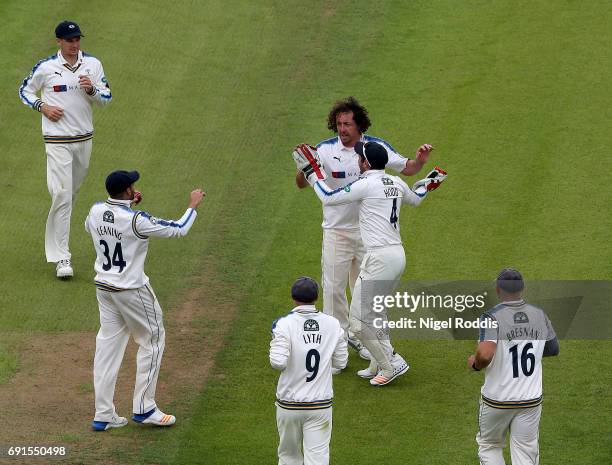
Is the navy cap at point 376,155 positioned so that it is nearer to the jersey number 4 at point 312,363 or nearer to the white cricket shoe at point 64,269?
the jersey number 4 at point 312,363

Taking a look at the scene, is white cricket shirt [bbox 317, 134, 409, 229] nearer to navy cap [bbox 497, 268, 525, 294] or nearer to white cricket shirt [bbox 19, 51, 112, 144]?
navy cap [bbox 497, 268, 525, 294]

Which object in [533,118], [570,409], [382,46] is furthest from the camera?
[382,46]

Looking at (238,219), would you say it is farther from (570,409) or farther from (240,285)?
(570,409)

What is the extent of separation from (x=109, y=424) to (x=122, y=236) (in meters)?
1.97

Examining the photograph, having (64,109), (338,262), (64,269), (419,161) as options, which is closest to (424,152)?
(419,161)

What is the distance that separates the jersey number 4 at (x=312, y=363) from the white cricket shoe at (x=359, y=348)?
3.34m

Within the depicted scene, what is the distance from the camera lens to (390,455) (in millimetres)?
12664

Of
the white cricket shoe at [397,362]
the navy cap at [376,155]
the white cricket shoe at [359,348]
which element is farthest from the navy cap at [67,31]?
the white cricket shoe at [397,362]

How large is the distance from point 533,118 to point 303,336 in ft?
31.2

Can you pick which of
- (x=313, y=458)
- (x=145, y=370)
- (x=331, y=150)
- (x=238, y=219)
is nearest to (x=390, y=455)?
(x=313, y=458)

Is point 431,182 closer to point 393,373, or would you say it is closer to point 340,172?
point 340,172

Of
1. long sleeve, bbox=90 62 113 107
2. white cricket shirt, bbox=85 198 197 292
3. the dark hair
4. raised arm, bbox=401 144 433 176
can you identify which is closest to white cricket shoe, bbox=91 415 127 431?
white cricket shirt, bbox=85 198 197 292

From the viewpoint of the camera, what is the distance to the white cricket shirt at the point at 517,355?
11.3 metres

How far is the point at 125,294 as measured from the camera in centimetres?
1280
